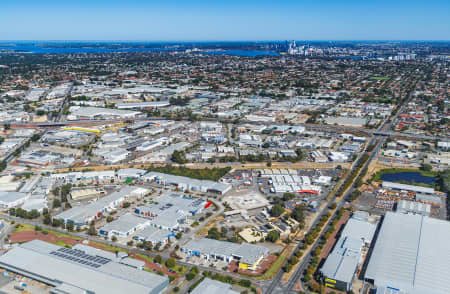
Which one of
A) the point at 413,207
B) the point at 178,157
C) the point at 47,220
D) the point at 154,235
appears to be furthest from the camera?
the point at 178,157

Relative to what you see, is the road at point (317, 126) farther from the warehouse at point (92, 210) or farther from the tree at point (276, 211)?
the warehouse at point (92, 210)

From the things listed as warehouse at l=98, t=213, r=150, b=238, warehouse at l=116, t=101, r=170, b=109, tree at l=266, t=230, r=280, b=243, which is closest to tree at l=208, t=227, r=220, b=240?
tree at l=266, t=230, r=280, b=243

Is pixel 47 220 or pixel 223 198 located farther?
pixel 223 198

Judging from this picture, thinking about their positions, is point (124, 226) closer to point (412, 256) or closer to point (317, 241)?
point (317, 241)

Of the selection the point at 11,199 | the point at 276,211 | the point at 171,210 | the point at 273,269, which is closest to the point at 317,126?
the point at 276,211

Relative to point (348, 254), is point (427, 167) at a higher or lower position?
higher

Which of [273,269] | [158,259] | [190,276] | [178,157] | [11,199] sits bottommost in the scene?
[273,269]
